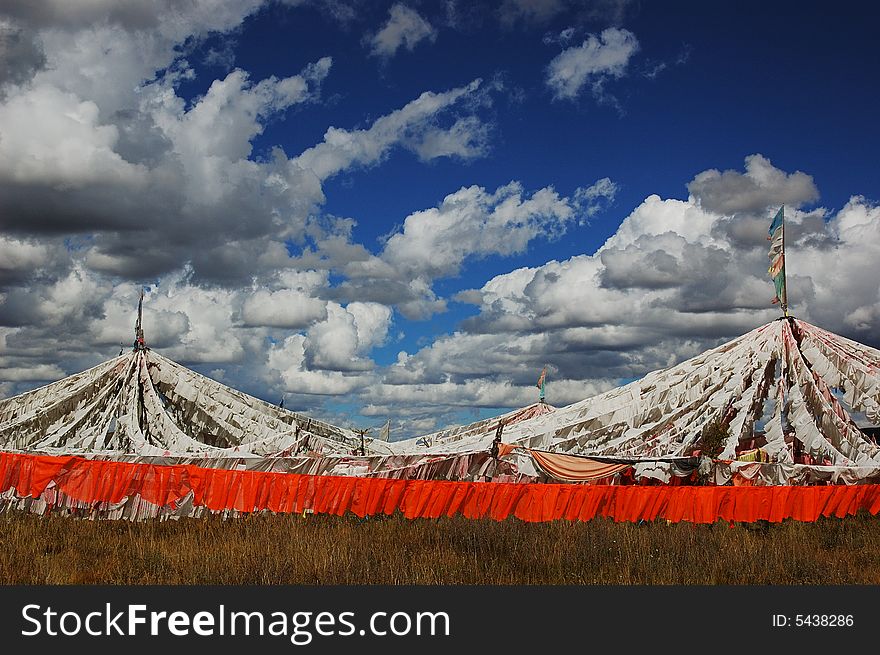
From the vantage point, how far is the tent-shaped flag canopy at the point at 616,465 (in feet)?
62.1

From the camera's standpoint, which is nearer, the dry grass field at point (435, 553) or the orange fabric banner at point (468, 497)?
the dry grass field at point (435, 553)

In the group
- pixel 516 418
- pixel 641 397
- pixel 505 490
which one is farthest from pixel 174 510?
pixel 516 418

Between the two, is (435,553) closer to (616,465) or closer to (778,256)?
(616,465)

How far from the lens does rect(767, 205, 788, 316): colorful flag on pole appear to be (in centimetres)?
2405

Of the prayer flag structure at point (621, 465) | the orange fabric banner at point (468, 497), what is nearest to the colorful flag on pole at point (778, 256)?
the prayer flag structure at point (621, 465)

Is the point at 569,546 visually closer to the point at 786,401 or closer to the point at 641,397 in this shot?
the point at 641,397

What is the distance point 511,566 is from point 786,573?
163 inches

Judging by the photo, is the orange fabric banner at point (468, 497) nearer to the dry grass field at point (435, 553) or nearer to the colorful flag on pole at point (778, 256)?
the dry grass field at point (435, 553)

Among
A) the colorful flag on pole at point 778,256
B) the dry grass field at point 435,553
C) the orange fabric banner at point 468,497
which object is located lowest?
the dry grass field at point 435,553

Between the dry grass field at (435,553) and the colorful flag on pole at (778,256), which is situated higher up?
the colorful flag on pole at (778,256)

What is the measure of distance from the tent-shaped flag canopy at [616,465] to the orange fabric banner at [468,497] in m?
0.03

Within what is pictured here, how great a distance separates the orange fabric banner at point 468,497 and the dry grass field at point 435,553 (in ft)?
1.58

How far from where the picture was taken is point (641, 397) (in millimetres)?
21625

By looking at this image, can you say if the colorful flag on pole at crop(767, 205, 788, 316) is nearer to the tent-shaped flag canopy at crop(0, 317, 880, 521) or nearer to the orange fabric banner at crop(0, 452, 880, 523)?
the tent-shaped flag canopy at crop(0, 317, 880, 521)
